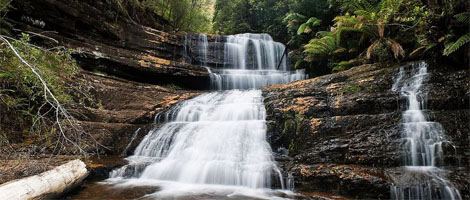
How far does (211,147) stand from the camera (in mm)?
5125

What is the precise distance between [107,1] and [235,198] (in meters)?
8.93

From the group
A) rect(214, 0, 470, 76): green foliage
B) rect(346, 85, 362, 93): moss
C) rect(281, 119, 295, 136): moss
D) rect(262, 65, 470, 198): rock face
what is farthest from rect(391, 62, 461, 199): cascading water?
rect(281, 119, 295, 136): moss

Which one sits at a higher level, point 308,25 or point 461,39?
point 308,25

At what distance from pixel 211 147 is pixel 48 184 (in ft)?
9.19

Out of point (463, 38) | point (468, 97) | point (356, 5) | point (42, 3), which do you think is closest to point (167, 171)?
point (468, 97)

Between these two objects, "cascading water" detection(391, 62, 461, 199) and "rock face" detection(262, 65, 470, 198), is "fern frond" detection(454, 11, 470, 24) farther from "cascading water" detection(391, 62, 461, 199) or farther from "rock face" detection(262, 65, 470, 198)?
"cascading water" detection(391, 62, 461, 199)

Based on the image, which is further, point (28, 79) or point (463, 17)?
point (463, 17)

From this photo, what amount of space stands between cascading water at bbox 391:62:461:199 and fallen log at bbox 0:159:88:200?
4.34 metres

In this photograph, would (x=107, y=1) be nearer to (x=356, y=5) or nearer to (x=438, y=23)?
(x=356, y=5)

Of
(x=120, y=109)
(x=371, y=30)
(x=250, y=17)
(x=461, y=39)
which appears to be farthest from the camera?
(x=250, y=17)

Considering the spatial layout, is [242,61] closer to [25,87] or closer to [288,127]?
[288,127]

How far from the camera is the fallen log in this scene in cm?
250

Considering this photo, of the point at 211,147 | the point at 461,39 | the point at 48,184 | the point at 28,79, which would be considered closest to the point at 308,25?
the point at 461,39

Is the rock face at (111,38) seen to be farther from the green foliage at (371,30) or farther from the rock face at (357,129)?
the rock face at (357,129)
